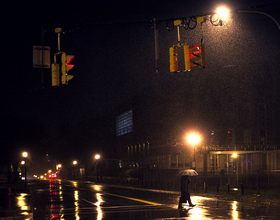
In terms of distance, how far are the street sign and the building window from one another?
76.8 meters

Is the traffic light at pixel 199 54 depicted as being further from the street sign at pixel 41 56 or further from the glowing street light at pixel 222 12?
the street sign at pixel 41 56

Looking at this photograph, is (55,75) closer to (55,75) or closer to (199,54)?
(55,75)

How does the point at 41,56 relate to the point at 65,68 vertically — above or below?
above

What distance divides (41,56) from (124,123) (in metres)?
83.6

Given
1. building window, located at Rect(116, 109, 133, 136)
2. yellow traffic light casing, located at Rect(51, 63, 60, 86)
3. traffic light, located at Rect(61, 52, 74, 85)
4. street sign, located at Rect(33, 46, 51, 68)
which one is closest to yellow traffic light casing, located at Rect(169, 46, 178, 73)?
traffic light, located at Rect(61, 52, 74, 85)

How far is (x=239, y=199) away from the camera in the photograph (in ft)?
84.3

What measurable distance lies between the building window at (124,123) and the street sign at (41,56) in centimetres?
7683

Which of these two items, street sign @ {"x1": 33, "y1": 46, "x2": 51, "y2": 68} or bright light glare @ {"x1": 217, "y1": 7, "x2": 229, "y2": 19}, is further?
bright light glare @ {"x1": 217, "y1": 7, "x2": 229, "y2": 19}

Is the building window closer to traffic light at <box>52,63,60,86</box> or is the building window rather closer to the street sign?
traffic light at <box>52,63,60,86</box>

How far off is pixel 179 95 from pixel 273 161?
18335 millimetres

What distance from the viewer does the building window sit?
9350cm

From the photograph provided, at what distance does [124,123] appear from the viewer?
3883 inches

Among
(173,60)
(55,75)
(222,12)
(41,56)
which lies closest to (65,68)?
(55,75)

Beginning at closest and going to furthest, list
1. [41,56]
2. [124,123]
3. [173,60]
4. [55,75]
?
[41,56]
[55,75]
[173,60]
[124,123]
